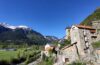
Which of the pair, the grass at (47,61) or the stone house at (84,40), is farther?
the grass at (47,61)

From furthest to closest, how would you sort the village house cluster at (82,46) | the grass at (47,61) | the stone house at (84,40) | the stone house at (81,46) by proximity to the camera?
the grass at (47,61)
the stone house at (81,46)
the stone house at (84,40)
the village house cluster at (82,46)

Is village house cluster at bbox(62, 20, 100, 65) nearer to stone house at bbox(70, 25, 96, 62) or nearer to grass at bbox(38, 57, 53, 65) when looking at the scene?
stone house at bbox(70, 25, 96, 62)

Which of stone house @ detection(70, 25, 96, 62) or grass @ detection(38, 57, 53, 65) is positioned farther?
grass @ detection(38, 57, 53, 65)

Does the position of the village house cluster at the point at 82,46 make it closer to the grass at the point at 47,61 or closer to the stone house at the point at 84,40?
the stone house at the point at 84,40

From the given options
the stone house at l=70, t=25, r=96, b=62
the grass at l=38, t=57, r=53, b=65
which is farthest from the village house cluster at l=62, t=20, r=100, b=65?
the grass at l=38, t=57, r=53, b=65

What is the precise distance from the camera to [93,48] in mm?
47812

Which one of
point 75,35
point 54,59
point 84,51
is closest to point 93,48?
point 84,51

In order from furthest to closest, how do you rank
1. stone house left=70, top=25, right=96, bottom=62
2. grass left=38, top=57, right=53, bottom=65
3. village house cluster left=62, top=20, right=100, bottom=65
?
grass left=38, top=57, right=53, bottom=65 → stone house left=70, top=25, right=96, bottom=62 → village house cluster left=62, top=20, right=100, bottom=65

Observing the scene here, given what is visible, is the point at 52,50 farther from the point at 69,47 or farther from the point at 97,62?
the point at 97,62

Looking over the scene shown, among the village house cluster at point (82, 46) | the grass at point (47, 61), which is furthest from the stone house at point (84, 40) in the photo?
the grass at point (47, 61)

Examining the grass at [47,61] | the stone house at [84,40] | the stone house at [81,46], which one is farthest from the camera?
the grass at [47,61]

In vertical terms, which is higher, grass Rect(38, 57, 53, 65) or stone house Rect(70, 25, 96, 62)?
stone house Rect(70, 25, 96, 62)

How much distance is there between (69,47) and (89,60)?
625 centimetres

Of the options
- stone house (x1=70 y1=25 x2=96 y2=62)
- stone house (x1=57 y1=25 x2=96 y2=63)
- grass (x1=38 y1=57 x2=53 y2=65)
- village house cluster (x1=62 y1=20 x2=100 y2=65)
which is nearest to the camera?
village house cluster (x1=62 y1=20 x2=100 y2=65)
